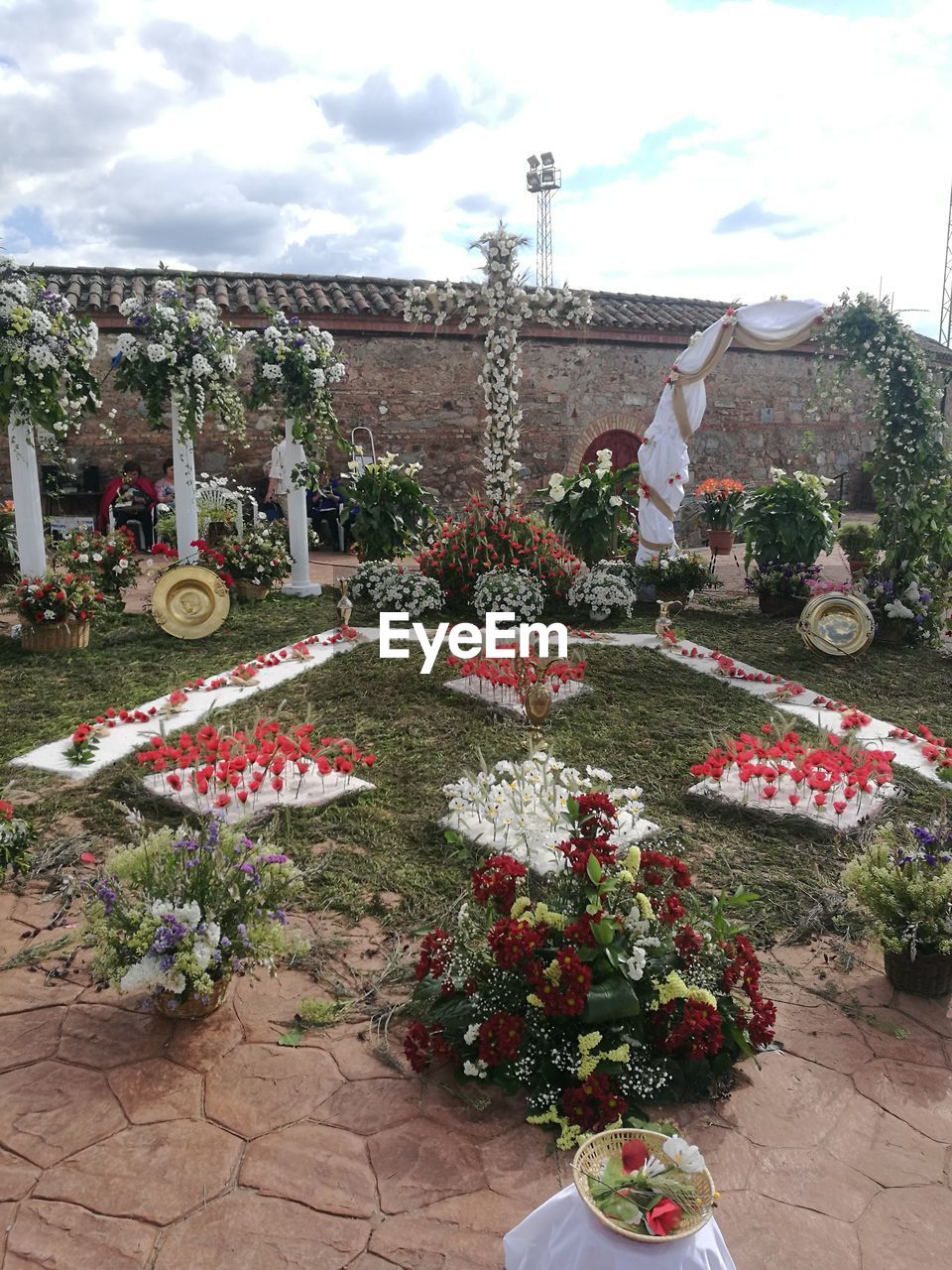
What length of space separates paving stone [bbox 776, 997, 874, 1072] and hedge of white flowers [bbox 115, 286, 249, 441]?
25.7 feet

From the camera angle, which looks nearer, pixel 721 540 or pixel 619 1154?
pixel 619 1154

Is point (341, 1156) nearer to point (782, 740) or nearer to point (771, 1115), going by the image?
point (771, 1115)

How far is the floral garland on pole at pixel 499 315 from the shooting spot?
10406 mm

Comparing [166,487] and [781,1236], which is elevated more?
[166,487]

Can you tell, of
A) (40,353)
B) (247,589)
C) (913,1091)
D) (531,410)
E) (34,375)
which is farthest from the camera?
(531,410)

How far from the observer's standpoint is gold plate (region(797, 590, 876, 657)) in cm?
816

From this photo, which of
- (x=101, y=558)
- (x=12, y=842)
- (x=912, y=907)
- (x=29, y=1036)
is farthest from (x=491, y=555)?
(x=29, y=1036)

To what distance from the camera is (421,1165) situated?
2572 mm

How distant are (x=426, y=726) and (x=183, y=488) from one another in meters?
4.52

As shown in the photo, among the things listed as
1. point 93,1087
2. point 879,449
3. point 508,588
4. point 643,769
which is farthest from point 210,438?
point 93,1087

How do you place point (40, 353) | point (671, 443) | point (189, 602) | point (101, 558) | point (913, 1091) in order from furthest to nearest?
point (671, 443), point (101, 558), point (189, 602), point (40, 353), point (913, 1091)

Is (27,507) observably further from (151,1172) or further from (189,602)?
(151,1172)

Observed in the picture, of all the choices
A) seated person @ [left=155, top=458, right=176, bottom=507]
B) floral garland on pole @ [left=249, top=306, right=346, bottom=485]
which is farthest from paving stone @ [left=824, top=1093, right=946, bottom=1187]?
seated person @ [left=155, top=458, right=176, bottom=507]

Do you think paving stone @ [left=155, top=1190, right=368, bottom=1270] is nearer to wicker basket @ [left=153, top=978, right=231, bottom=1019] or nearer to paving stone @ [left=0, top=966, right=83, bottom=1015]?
wicker basket @ [left=153, top=978, right=231, bottom=1019]
